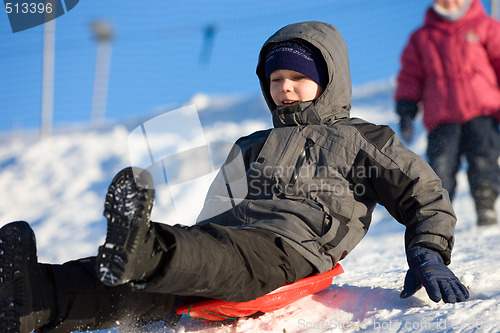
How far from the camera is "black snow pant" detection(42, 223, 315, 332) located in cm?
139

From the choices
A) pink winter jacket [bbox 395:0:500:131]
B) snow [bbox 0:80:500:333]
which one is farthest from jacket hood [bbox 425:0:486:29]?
snow [bbox 0:80:500:333]

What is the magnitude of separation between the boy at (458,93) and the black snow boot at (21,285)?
286 cm

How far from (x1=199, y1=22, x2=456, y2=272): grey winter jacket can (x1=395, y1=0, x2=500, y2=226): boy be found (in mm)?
1968

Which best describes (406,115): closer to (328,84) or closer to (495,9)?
(328,84)

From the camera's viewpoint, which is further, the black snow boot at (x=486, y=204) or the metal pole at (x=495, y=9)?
the metal pole at (x=495, y=9)

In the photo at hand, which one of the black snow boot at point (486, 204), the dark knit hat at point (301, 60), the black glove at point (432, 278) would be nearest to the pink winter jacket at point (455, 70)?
the black snow boot at point (486, 204)

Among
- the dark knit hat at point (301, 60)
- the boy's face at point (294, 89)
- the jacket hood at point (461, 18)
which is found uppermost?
the jacket hood at point (461, 18)

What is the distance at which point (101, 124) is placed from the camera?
27.2 feet

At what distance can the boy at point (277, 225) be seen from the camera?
1364 millimetres

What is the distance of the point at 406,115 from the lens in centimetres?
396

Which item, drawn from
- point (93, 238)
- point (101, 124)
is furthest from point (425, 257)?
point (101, 124)

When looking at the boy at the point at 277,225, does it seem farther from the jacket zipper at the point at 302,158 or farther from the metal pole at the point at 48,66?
the metal pole at the point at 48,66

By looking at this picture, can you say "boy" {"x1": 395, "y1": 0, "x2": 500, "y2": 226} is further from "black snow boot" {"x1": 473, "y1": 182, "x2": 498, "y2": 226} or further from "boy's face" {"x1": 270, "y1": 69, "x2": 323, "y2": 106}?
"boy's face" {"x1": 270, "y1": 69, "x2": 323, "y2": 106}

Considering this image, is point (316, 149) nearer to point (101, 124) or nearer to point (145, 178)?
point (145, 178)
